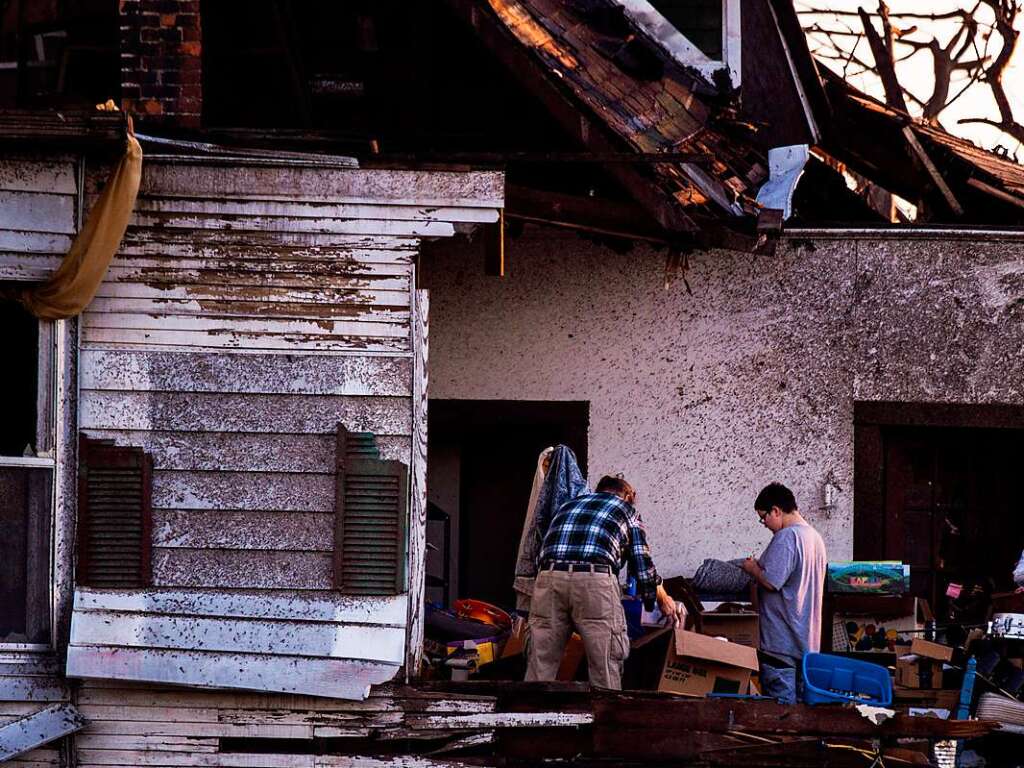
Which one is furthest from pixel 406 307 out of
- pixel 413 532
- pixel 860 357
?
pixel 860 357

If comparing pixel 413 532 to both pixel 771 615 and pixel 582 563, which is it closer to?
pixel 582 563

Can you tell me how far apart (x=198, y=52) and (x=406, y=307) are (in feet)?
6.28

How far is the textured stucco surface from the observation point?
11211 mm

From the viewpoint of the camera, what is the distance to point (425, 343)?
8.61 m

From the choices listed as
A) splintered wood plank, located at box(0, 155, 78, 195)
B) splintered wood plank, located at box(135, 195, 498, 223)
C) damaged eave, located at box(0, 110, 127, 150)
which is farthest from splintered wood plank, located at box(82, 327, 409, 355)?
damaged eave, located at box(0, 110, 127, 150)

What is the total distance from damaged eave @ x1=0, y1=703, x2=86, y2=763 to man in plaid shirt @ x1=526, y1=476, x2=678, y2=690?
2.63 m

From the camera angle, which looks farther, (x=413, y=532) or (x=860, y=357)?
(x=860, y=357)

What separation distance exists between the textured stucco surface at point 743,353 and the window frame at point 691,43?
193cm

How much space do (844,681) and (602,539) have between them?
1.62m

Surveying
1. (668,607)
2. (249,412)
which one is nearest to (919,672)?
(668,607)

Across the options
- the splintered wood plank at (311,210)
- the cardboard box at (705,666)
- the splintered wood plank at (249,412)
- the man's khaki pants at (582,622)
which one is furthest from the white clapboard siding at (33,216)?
the cardboard box at (705,666)

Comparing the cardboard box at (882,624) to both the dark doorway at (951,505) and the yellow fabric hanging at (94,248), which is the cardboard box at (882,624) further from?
the yellow fabric hanging at (94,248)

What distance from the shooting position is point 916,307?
36.9 ft

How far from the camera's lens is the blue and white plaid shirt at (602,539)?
29.8 feet
